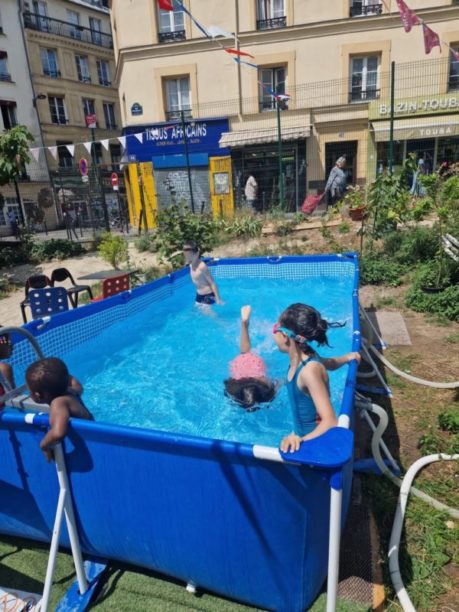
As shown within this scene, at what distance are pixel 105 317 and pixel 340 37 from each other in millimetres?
17548

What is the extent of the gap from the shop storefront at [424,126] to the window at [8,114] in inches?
914

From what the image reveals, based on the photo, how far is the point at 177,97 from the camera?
20.3 metres

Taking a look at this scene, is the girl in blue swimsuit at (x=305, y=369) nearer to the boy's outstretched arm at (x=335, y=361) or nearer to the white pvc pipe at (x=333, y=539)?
the boy's outstretched arm at (x=335, y=361)

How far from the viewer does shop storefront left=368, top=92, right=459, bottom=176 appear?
1744 cm

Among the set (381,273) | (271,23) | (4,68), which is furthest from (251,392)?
(4,68)

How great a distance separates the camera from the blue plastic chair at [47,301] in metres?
6.91

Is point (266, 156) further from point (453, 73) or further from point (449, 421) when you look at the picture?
point (449, 421)

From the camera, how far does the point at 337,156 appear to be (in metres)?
19.1

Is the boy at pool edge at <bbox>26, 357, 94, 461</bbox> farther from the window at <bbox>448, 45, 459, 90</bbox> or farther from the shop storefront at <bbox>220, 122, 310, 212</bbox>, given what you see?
the window at <bbox>448, 45, 459, 90</bbox>

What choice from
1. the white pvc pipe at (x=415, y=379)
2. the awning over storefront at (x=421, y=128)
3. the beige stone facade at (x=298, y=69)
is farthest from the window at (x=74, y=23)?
the white pvc pipe at (x=415, y=379)

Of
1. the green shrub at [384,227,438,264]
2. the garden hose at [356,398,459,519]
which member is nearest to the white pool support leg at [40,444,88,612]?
the garden hose at [356,398,459,519]

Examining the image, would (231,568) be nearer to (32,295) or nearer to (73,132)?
(32,295)

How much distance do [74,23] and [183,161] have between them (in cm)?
2160

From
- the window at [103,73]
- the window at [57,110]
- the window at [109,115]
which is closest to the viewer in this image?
the window at [57,110]
